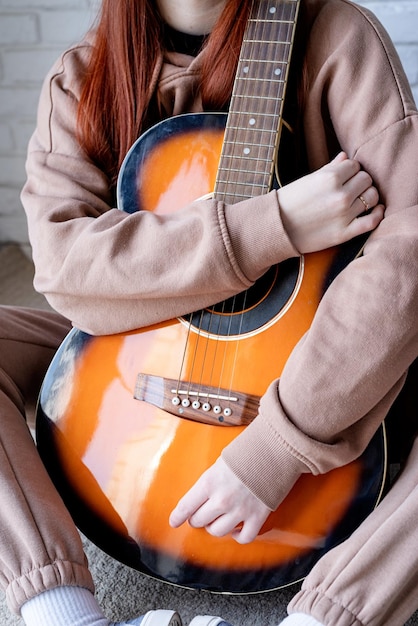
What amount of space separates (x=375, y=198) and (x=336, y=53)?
7.8 inches

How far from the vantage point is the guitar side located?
849 mm

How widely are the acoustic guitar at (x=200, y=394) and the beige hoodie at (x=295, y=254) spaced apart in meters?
0.04

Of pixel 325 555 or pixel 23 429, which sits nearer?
pixel 325 555

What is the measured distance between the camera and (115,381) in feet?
3.01

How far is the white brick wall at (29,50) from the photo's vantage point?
1.40 m

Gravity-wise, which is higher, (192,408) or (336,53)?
(336,53)

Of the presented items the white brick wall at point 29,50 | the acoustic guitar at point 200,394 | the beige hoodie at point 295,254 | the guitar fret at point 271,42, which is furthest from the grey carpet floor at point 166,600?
the white brick wall at point 29,50

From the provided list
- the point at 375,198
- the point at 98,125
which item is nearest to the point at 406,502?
the point at 375,198

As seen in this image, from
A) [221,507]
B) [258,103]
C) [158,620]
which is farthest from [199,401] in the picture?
[258,103]

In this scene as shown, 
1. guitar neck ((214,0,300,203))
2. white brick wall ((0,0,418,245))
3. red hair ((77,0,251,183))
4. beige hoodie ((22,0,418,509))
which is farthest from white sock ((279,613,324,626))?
white brick wall ((0,0,418,245))

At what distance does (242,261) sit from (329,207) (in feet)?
0.40

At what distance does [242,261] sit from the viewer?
847 millimetres

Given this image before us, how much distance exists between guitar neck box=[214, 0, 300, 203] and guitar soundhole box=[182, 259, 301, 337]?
0.10m

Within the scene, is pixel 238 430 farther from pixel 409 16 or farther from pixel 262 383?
pixel 409 16
